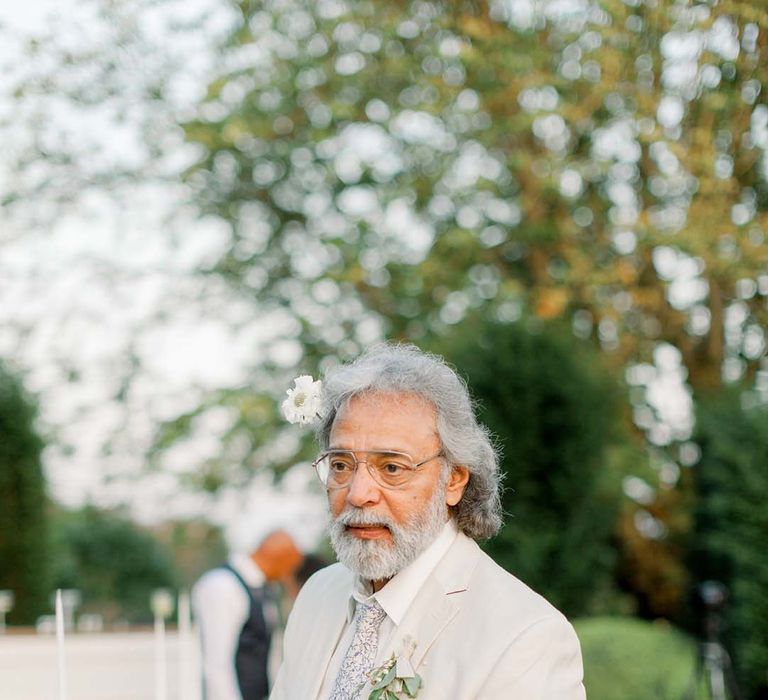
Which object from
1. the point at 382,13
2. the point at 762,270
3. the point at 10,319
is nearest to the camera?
the point at 762,270

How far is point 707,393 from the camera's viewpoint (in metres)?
11.4

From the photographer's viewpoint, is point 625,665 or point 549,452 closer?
point 625,665

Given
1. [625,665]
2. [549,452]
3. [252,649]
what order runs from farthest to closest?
[549,452] < [625,665] < [252,649]

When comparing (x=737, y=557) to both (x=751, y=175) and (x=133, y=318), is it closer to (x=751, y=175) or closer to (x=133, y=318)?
(x=751, y=175)

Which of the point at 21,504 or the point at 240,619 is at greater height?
the point at 21,504

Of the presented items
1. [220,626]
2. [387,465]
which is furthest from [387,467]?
[220,626]

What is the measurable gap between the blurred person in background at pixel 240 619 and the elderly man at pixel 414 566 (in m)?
2.69

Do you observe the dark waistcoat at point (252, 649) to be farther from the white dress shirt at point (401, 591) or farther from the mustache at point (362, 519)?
the mustache at point (362, 519)

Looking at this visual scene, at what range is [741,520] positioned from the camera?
936 centimetres

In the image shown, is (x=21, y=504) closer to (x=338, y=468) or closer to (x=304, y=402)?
(x=304, y=402)

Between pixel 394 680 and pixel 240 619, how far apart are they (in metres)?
3.40

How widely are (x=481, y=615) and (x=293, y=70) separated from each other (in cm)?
924

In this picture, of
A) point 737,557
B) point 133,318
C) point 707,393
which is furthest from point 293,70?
point 737,557

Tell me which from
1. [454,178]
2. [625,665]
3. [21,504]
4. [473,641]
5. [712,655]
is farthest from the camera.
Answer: [21,504]
